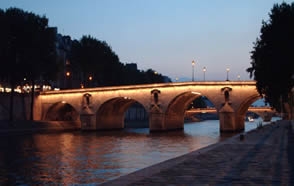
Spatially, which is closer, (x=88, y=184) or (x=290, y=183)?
(x=290, y=183)

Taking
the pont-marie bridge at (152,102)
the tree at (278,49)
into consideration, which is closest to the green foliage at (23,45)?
the pont-marie bridge at (152,102)

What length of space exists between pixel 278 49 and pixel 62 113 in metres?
66.4

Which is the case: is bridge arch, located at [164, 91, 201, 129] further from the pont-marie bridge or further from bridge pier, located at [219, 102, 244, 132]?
bridge pier, located at [219, 102, 244, 132]

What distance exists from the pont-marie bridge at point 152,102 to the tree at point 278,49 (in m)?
31.5

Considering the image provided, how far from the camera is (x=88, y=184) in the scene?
70.7ft

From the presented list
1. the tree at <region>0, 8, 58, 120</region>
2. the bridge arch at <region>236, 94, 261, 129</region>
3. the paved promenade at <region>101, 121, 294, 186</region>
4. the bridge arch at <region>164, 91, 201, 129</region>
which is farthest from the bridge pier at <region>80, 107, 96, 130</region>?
the paved promenade at <region>101, 121, 294, 186</region>

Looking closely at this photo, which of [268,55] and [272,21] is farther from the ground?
[272,21]

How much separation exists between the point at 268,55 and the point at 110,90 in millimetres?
48087

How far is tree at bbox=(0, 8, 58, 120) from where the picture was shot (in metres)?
75.2

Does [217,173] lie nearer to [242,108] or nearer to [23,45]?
[23,45]

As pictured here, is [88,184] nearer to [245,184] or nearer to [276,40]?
[245,184]

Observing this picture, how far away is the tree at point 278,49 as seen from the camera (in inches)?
1645

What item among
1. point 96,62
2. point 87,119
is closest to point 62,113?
point 87,119

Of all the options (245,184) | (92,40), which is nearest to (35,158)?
(245,184)
